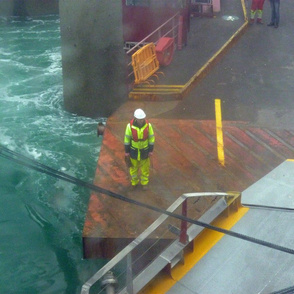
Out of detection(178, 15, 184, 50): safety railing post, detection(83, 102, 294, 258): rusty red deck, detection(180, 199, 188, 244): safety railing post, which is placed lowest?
detection(83, 102, 294, 258): rusty red deck

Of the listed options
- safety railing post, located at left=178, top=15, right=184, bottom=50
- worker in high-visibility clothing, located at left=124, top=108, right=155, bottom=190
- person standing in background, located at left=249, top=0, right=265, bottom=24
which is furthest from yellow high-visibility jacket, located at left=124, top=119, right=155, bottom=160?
person standing in background, located at left=249, top=0, right=265, bottom=24

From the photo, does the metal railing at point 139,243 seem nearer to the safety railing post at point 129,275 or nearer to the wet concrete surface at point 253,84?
the safety railing post at point 129,275

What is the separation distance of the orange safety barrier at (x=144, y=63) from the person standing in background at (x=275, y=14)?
6.29 m

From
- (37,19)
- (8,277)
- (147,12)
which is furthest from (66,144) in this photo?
(37,19)

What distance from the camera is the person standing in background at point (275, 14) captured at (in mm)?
18297

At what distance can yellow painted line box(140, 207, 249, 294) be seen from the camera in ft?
21.8

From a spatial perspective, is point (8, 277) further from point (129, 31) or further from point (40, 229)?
point (129, 31)

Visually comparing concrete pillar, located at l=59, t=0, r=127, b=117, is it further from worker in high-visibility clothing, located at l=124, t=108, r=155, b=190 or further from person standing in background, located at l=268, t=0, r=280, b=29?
person standing in background, located at l=268, t=0, r=280, b=29

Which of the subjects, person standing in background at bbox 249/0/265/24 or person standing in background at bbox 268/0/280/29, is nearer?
person standing in background at bbox 249/0/265/24

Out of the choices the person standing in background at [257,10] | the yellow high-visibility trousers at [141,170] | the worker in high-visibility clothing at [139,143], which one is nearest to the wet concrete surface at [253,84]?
the person standing in background at [257,10]

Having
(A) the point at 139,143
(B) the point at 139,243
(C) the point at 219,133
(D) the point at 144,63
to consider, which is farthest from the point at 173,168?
(D) the point at 144,63

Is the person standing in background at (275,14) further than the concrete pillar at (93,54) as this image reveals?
Yes

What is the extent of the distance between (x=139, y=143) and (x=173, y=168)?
1.76m

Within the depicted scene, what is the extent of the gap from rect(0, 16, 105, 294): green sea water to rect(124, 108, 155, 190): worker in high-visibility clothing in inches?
84.3
